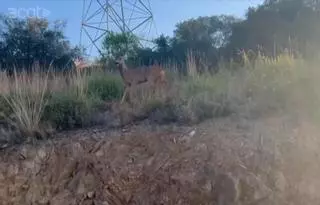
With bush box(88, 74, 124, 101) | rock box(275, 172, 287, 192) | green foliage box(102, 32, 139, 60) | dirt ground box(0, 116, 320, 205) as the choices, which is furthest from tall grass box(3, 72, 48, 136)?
green foliage box(102, 32, 139, 60)

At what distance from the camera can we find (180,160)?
4.98 meters

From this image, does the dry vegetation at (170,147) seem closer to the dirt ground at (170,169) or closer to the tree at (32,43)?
the dirt ground at (170,169)

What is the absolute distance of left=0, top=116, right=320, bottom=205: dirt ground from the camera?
463 cm

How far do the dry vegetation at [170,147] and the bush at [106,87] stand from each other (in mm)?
1040

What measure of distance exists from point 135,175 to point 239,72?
412cm

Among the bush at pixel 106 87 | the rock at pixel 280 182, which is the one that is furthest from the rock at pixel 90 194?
the bush at pixel 106 87

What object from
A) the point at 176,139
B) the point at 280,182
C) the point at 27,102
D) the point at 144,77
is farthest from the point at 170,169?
the point at 144,77

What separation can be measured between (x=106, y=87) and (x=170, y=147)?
413 cm

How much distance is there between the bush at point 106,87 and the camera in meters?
8.54

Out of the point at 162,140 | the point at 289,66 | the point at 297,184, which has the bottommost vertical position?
the point at 297,184

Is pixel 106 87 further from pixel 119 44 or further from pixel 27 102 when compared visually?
pixel 119 44

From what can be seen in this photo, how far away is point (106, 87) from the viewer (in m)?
9.06

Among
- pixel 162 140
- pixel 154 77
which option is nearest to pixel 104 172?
pixel 162 140

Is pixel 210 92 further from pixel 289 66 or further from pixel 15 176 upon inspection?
pixel 15 176
